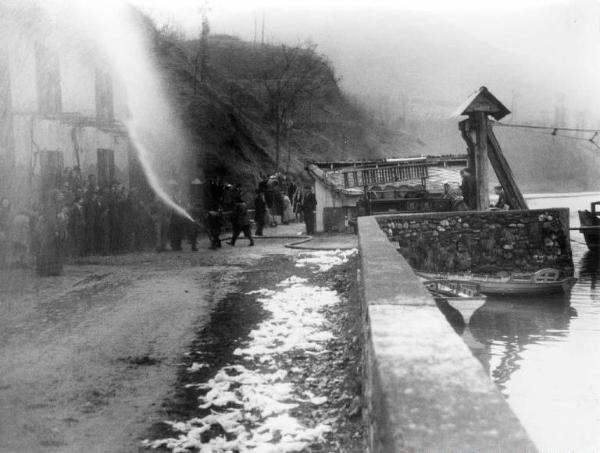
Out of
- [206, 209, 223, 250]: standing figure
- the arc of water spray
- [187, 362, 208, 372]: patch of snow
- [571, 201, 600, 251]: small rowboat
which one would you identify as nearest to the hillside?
the arc of water spray

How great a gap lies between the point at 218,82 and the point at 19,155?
34027mm

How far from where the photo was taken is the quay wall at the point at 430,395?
2.49m

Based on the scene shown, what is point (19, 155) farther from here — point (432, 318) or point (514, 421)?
point (514, 421)

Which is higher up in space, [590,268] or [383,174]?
[383,174]

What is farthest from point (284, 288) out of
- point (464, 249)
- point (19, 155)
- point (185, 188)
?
point (185, 188)

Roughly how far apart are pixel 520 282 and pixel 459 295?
21.7ft

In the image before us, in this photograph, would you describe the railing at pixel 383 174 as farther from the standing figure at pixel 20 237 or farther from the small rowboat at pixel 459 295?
the standing figure at pixel 20 237

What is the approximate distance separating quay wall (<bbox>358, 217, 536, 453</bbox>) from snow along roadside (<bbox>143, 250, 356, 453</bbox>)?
3.86 ft

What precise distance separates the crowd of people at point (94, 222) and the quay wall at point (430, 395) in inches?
445

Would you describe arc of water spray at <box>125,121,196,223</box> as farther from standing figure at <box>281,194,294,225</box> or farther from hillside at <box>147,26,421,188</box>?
standing figure at <box>281,194,294,225</box>

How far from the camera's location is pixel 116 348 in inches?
313

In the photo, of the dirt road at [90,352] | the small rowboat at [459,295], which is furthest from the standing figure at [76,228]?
the small rowboat at [459,295]

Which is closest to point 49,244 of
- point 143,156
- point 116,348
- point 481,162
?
point 116,348

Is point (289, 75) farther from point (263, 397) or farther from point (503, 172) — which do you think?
point (263, 397)
